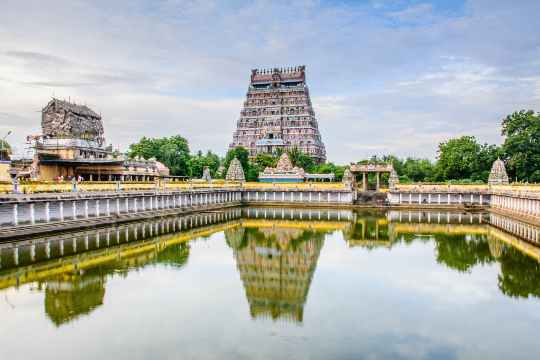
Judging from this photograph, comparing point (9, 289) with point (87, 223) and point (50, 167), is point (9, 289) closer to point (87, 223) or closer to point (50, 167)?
point (87, 223)

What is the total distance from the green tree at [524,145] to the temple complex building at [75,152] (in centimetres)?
4554

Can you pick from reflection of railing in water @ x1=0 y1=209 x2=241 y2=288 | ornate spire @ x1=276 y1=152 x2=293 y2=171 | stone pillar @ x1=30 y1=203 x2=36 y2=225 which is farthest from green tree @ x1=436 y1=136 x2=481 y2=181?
stone pillar @ x1=30 y1=203 x2=36 y2=225

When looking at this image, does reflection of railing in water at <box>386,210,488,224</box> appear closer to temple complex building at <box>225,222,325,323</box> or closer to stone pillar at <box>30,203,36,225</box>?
temple complex building at <box>225,222,325,323</box>

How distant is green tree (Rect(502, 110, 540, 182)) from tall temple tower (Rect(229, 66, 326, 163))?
3988cm

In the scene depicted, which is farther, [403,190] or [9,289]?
[403,190]

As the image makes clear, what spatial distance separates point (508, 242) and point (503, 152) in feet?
124

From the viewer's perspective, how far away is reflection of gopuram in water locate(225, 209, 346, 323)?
16562mm

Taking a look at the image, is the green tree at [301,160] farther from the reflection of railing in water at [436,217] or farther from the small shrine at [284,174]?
the reflection of railing in water at [436,217]

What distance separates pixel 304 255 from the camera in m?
26.0

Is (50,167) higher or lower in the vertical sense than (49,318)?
higher

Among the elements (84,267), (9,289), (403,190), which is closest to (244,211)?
(403,190)

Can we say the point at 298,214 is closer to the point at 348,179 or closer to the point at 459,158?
the point at 348,179

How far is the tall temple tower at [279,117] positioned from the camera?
95.8 meters

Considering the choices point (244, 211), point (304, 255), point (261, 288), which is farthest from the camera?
point (244, 211)
